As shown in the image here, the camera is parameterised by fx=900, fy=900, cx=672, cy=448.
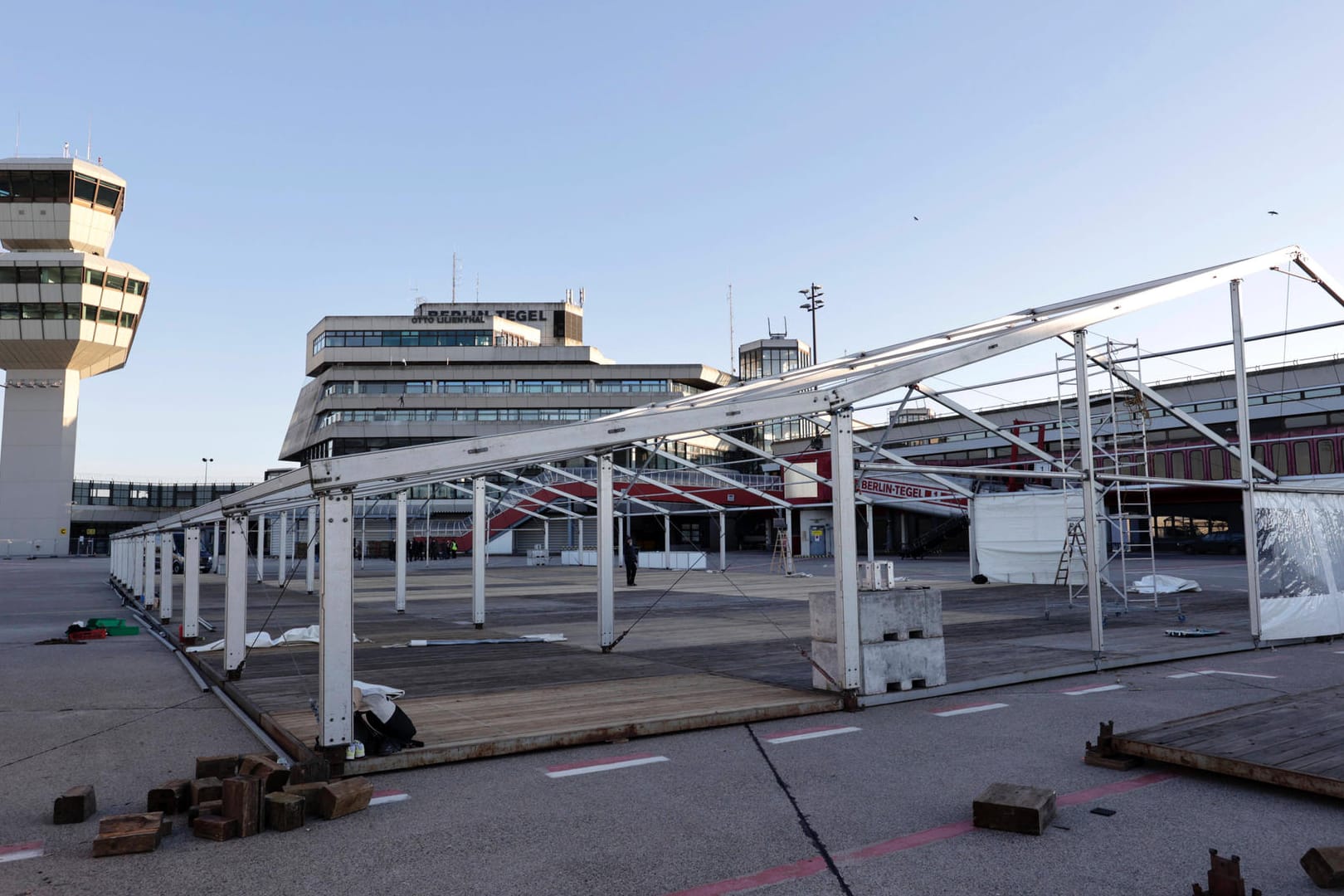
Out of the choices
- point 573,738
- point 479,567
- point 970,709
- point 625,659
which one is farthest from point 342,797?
point 479,567

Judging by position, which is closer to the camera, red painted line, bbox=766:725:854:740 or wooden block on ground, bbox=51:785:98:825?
wooden block on ground, bbox=51:785:98:825

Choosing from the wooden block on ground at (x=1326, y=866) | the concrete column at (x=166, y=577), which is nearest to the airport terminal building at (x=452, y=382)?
the concrete column at (x=166, y=577)

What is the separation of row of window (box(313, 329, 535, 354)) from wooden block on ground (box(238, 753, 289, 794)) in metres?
79.6

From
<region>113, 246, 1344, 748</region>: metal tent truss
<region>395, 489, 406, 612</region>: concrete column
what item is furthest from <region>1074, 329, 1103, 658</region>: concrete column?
<region>395, 489, 406, 612</region>: concrete column

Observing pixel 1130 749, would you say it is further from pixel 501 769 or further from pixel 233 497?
pixel 233 497

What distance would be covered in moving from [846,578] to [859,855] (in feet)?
15.0

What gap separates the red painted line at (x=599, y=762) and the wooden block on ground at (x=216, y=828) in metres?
2.40

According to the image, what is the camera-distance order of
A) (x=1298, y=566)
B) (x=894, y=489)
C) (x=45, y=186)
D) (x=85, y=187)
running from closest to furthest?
1. (x=1298, y=566)
2. (x=894, y=489)
3. (x=45, y=186)
4. (x=85, y=187)

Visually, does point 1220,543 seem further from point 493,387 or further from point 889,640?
point 493,387

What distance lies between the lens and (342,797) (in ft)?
19.4

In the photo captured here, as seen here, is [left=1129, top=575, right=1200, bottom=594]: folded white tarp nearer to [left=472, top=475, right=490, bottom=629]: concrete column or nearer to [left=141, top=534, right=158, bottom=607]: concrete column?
[left=472, top=475, right=490, bottom=629]: concrete column

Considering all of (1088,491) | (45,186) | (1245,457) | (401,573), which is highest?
(45,186)

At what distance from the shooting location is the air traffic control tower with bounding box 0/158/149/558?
5850 cm

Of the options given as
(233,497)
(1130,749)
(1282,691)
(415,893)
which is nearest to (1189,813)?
(1130,749)
